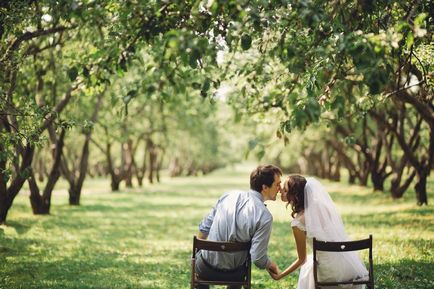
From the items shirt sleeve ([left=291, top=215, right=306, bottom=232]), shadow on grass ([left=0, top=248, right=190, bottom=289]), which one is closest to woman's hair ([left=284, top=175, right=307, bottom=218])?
shirt sleeve ([left=291, top=215, right=306, bottom=232])

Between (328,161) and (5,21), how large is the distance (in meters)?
40.8

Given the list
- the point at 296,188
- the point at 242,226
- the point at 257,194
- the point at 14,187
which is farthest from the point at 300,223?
the point at 14,187

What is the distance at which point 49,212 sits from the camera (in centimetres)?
2041

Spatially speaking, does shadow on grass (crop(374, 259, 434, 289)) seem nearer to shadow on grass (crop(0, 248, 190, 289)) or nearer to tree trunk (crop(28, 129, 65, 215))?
shadow on grass (crop(0, 248, 190, 289))

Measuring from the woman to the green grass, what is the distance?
2.65 m

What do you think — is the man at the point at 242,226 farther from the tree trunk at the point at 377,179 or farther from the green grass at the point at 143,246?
the tree trunk at the point at 377,179

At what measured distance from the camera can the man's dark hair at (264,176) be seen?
5.79m

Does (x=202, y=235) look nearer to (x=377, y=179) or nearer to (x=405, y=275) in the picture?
(x=405, y=275)

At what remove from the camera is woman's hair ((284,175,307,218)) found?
626 cm

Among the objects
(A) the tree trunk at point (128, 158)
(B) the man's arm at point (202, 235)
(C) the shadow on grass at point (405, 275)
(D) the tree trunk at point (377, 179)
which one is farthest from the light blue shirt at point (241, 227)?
(A) the tree trunk at point (128, 158)

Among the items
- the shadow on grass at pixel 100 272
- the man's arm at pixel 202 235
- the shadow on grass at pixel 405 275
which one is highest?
the man's arm at pixel 202 235

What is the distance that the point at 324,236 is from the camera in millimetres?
6336

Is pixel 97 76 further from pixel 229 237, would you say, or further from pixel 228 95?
pixel 228 95

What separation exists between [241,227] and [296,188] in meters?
0.99
